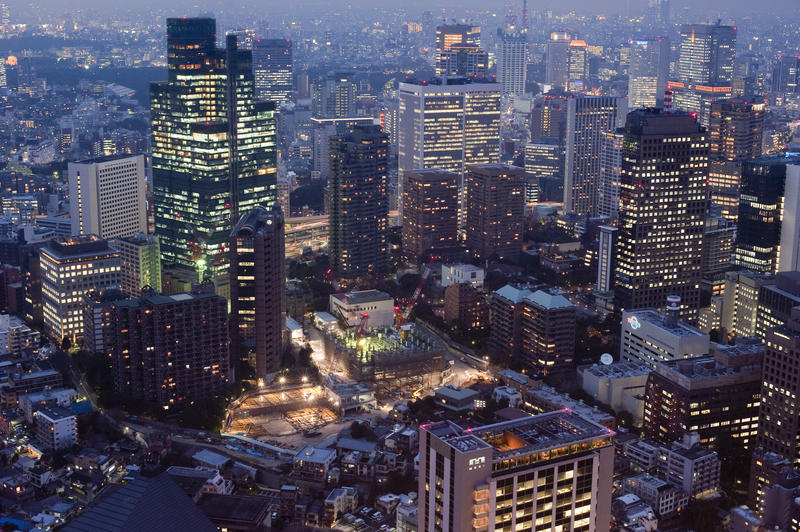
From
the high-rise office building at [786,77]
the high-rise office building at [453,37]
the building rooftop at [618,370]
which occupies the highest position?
the high-rise office building at [453,37]

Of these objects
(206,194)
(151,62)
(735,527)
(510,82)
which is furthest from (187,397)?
(151,62)

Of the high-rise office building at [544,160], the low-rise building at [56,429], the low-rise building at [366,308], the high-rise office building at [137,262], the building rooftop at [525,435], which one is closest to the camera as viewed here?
the building rooftop at [525,435]

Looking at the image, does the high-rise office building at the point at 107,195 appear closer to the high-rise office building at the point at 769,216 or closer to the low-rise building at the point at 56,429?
the low-rise building at the point at 56,429

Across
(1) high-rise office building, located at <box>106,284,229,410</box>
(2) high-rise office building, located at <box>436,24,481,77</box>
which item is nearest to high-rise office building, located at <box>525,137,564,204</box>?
(2) high-rise office building, located at <box>436,24,481,77</box>

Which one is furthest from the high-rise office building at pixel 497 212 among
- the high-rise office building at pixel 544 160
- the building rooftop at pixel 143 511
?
the building rooftop at pixel 143 511

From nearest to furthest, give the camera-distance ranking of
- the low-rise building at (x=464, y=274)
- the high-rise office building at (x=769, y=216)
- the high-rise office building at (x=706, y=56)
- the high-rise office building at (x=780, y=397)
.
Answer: the high-rise office building at (x=780, y=397) → the high-rise office building at (x=769, y=216) → the low-rise building at (x=464, y=274) → the high-rise office building at (x=706, y=56)

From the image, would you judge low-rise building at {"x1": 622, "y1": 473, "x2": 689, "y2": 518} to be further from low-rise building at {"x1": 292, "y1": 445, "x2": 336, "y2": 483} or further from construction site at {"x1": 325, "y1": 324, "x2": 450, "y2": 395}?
construction site at {"x1": 325, "y1": 324, "x2": 450, "y2": 395}

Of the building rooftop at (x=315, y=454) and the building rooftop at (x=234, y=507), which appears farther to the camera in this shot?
the building rooftop at (x=315, y=454)

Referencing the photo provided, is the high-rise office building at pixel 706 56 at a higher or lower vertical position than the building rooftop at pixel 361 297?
higher
